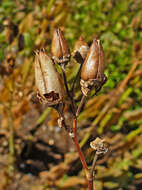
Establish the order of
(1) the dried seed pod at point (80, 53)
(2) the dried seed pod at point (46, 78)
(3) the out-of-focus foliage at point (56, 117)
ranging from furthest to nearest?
(3) the out-of-focus foliage at point (56, 117) → (1) the dried seed pod at point (80, 53) → (2) the dried seed pod at point (46, 78)

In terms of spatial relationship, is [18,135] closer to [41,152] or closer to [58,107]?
[41,152]

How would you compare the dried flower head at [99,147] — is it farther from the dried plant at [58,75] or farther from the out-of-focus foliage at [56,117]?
the out-of-focus foliage at [56,117]

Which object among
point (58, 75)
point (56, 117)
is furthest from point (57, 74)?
point (56, 117)

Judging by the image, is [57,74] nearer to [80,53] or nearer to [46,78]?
[46,78]

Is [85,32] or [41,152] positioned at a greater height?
[85,32]

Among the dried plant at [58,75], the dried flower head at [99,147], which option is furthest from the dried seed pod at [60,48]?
the dried flower head at [99,147]

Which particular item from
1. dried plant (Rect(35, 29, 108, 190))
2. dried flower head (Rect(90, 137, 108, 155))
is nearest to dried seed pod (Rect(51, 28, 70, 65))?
dried plant (Rect(35, 29, 108, 190))

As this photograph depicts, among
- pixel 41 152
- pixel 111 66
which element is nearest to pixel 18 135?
pixel 41 152
